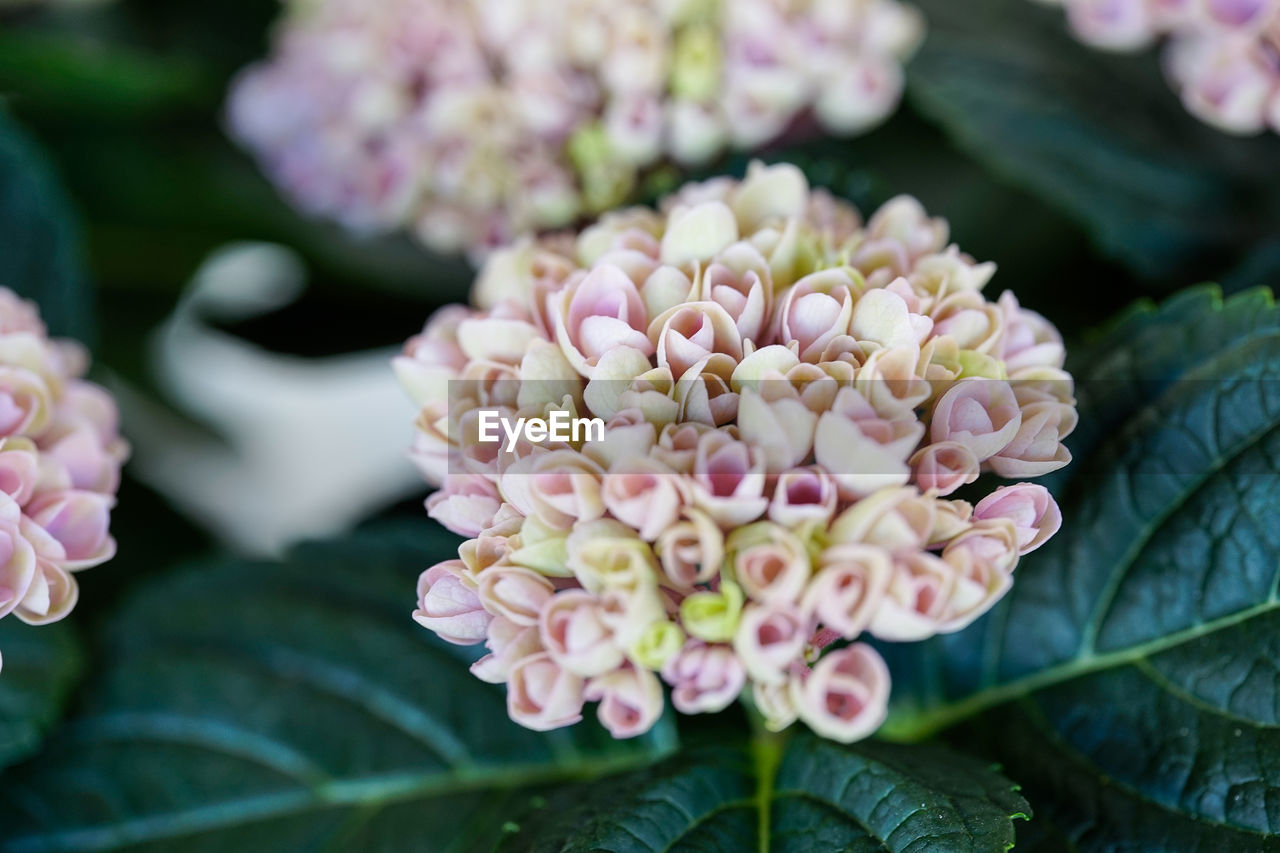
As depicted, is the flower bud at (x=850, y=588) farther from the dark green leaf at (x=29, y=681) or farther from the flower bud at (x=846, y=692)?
the dark green leaf at (x=29, y=681)

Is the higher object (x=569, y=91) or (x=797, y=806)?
(x=569, y=91)

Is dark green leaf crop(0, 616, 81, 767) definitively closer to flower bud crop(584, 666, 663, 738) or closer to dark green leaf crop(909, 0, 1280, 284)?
flower bud crop(584, 666, 663, 738)

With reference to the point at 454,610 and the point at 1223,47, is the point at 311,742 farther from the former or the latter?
the point at 1223,47

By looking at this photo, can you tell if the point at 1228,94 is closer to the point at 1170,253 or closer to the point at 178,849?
the point at 1170,253

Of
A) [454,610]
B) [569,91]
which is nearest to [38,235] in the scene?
[569,91]

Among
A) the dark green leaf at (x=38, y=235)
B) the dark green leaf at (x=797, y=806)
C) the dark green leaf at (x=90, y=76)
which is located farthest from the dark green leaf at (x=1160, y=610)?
the dark green leaf at (x=90, y=76)

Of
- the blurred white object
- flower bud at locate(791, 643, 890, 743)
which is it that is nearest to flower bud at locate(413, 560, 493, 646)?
flower bud at locate(791, 643, 890, 743)
